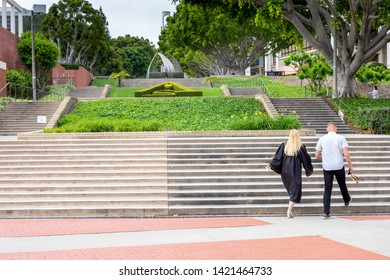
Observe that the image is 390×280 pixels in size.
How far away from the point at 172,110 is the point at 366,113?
915cm

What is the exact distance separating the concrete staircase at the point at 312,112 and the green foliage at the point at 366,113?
0.49 m

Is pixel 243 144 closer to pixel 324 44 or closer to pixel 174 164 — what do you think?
pixel 174 164

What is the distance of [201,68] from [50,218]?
76.1 metres

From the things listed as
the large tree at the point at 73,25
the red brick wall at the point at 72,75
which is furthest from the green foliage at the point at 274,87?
the large tree at the point at 73,25

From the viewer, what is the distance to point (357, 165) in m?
15.7

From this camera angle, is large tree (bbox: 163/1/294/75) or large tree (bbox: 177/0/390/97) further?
large tree (bbox: 163/1/294/75)

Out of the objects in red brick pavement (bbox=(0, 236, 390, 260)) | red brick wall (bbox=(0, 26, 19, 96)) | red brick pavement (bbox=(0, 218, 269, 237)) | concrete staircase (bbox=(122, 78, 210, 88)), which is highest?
red brick wall (bbox=(0, 26, 19, 96))

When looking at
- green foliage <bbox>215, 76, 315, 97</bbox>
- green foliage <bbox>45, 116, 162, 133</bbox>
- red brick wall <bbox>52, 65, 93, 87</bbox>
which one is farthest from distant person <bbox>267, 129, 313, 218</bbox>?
red brick wall <bbox>52, 65, 93, 87</bbox>

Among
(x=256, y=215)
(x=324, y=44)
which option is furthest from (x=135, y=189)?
(x=324, y=44)

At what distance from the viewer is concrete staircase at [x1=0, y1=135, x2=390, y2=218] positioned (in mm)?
12977

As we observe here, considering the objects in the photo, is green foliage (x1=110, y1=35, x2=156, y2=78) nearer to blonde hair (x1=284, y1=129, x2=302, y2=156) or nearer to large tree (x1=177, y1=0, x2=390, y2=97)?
large tree (x1=177, y1=0, x2=390, y2=97)

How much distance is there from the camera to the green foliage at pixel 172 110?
2806 centimetres

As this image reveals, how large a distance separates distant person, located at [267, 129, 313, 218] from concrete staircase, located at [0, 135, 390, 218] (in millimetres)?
1108

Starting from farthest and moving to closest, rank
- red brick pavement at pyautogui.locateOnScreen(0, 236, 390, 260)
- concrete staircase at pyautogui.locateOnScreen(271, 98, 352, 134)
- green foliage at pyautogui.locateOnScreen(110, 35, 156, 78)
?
green foliage at pyautogui.locateOnScreen(110, 35, 156, 78)
concrete staircase at pyautogui.locateOnScreen(271, 98, 352, 134)
red brick pavement at pyautogui.locateOnScreen(0, 236, 390, 260)
